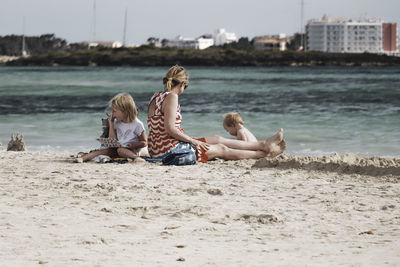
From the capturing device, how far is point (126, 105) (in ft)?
22.0

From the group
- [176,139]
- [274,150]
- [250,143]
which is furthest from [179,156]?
[274,150]

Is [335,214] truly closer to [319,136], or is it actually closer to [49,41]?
[319,136]

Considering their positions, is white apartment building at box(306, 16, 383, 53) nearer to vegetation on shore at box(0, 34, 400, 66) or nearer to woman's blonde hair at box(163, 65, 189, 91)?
vegetation on shore at box(0, 34, 400, 66)

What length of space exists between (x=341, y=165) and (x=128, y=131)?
228cm

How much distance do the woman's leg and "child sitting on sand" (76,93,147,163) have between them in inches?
31.5

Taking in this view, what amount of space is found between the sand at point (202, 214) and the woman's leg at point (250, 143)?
436 mm

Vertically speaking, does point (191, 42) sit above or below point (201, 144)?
above

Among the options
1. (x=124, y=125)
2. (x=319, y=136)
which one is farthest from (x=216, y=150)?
(x=319, y=136)

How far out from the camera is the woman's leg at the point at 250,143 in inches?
280

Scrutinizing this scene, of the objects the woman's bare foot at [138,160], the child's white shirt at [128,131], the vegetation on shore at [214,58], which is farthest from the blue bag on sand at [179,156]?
the vegetation on shore at [214,58]

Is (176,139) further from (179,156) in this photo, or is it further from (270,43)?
(270,43)

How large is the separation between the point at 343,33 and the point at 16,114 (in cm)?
16867

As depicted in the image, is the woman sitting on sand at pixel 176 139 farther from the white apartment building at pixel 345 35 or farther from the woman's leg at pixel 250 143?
the white apartment building at pixel 345 35

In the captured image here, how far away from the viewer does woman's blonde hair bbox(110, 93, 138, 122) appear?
664 centimetres
